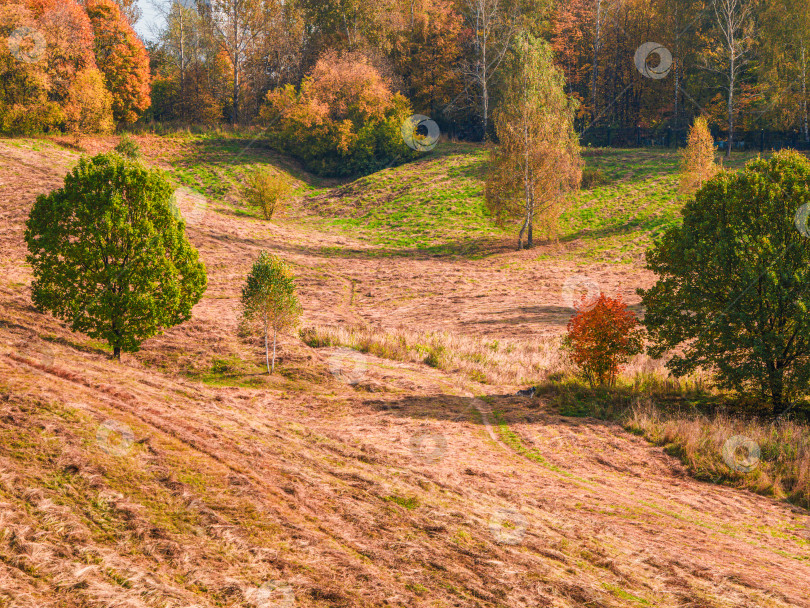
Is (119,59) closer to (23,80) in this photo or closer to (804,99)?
(23,80)

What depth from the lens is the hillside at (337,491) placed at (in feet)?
22.9

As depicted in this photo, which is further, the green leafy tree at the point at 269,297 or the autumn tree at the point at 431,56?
the autumn tree at the point at 431,56

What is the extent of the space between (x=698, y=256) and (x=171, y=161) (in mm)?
54770

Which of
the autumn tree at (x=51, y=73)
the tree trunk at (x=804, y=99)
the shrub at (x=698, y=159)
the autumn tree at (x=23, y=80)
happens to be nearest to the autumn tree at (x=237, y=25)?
the autumn tree at (x=51, y=73)

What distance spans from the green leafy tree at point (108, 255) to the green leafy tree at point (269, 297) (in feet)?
9.41

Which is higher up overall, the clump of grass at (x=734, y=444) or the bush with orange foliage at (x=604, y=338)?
the bush with orange foliage at (x=604, y=338)

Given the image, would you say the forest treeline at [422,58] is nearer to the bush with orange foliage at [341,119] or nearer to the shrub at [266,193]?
the bush with orange foliage at [341,119]

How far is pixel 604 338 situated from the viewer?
737 inches

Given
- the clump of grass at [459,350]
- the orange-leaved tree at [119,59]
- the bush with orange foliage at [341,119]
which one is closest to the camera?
the clump of grass at [459,350]

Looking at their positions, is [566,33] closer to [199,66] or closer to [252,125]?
[252,125]

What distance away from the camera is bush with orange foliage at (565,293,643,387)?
1873 centimetres

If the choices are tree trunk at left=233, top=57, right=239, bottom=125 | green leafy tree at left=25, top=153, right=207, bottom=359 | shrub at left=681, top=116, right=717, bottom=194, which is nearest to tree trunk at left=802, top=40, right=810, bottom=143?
shrub at left=681, top=116, right=717, bottom=194

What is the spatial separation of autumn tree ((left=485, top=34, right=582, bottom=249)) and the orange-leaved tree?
40664mm

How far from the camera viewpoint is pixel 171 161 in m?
58.8
